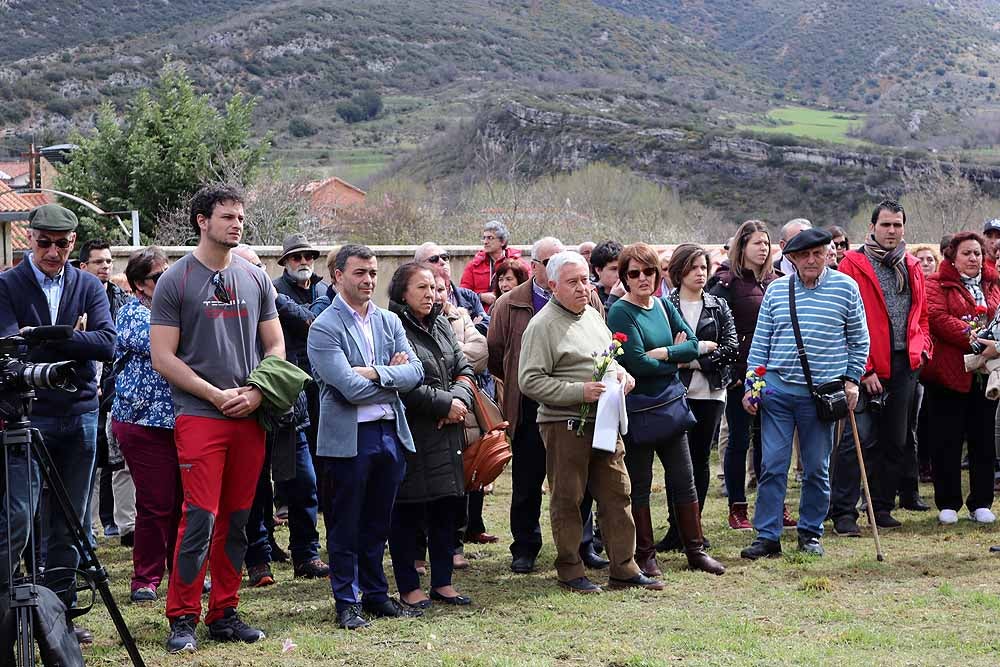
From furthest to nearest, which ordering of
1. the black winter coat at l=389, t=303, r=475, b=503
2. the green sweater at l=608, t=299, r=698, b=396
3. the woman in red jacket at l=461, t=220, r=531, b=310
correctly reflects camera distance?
the woman in red jacket at l=461, t=220, r=531, b=310
the green sweater at l=608, t=299, r=698, b=396
the black winter coat at l=389, t=303, r=475, b=503

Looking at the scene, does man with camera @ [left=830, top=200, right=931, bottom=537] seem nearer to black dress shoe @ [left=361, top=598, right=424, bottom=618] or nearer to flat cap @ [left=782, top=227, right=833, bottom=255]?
flat cap @ [left=782, top=227, right=833, bottom=255]

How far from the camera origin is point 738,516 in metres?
8.73

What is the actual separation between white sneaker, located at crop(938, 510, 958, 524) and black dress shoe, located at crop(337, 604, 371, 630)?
15.4 feet

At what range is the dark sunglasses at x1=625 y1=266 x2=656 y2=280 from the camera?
7.25 meters

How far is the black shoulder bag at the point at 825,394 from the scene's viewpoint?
7543mm

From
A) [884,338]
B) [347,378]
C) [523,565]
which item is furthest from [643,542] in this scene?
[884,338]

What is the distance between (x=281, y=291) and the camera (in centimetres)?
827

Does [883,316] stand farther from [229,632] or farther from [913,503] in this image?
[229,632]

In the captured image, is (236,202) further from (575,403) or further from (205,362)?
(575,403)

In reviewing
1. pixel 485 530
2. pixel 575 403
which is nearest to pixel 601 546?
pixel 485 530

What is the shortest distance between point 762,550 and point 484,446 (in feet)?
6.95

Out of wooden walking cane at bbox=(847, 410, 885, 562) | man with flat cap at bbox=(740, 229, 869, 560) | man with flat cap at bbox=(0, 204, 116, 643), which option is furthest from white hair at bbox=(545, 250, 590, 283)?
man with flat cap at bbox=(0, 204, 116, 643)

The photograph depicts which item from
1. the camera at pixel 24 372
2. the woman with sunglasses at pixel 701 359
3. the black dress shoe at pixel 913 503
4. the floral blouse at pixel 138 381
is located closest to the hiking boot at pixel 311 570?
the floral blouse at pixel 138 381

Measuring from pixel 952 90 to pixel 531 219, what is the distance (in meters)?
63.6
